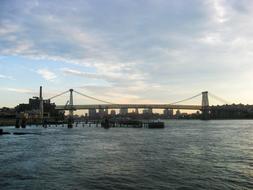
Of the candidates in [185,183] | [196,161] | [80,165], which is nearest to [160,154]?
[196,161]

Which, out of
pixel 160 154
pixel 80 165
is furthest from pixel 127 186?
pixel 160 154

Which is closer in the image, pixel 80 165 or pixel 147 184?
pixel 147 184

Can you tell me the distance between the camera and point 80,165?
116 feet

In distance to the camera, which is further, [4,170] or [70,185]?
[4,170]

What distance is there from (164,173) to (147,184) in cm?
454

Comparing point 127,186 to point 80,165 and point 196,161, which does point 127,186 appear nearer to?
point 80,165

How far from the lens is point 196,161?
38.2 meters

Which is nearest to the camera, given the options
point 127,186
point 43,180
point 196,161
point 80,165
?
point 127,186

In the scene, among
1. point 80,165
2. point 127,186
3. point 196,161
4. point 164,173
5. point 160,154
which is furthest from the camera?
point 160,154

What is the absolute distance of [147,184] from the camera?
2662 centimetres

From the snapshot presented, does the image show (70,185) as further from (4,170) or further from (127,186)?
(4,170)

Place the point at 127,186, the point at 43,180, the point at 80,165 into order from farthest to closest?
the point at 80,165 → the point at 43,180 → the point at 127,186

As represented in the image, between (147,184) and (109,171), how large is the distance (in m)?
6.00

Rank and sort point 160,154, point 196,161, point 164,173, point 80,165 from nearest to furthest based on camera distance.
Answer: point 164,173, point 80,165, point 196,161, point 160,154
